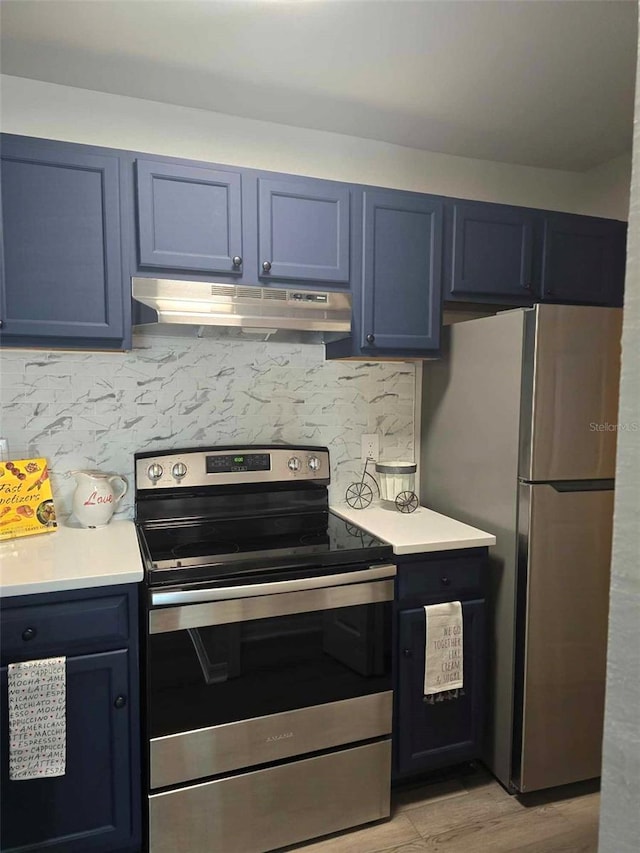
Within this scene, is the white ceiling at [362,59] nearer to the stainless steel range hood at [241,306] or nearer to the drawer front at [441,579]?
the stainless steel range hood at [241,306]

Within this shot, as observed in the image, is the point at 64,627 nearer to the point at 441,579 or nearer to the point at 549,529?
the point at 441,579

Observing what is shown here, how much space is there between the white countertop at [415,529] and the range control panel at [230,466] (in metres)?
0.25

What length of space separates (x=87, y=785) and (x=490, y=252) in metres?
2.38

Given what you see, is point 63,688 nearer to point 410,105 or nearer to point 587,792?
point 587,792

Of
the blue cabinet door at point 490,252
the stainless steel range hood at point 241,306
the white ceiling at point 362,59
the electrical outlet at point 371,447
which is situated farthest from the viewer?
the electrical outlet at point 371,447

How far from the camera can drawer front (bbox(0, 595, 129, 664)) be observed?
149 cm

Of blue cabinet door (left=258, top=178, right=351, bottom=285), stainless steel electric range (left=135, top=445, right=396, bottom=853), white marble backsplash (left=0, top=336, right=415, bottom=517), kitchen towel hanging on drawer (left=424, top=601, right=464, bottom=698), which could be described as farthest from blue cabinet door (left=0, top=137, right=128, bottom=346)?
kitchen towel hanging on drawer (left=424, top=601, right=464, bottom=698)

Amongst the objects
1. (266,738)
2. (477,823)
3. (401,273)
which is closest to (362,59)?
(401,273)

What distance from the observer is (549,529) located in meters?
1.93

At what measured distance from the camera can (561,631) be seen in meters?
1.97

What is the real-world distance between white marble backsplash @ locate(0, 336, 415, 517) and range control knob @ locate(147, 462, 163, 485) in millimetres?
97

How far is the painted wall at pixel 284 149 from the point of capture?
6.56ft


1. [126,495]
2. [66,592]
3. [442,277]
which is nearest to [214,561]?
[66,592]

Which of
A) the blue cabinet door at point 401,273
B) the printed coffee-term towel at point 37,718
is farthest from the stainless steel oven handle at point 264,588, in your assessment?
the blue cabinet door at point 401,273
